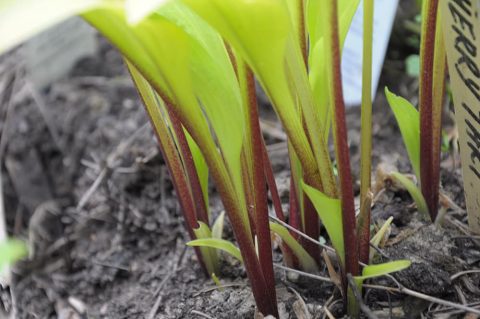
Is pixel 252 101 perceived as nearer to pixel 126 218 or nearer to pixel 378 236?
pixel 378 236

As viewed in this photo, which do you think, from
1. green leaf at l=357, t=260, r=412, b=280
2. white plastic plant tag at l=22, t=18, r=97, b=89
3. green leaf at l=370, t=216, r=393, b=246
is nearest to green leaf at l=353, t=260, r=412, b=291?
green leaf at l=357, t=260, r=412, b=280

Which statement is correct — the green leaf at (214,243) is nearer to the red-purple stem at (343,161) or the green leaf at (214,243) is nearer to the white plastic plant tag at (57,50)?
the red-purple stem at (343,161)

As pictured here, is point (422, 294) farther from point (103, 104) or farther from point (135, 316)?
point (103, 104)

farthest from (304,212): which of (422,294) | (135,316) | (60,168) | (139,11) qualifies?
(60,168)

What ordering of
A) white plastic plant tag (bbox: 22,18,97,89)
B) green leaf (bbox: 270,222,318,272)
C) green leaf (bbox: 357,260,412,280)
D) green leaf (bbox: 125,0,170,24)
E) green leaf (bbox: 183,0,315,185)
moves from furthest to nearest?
1. white plastic plant tag (bbox: 22,18,97,89)
2. green leaf (bbox: 270,222,318,272)
3. green leaf (bbox: 357,260,412,280)
4. green leaf (bbox: 183,0,315,185)
5. green leaf (bbox: 125,0,170,24)

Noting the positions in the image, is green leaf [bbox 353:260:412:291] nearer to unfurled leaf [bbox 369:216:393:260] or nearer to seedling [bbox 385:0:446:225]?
unfurled leaf [bbox 369:216:393:260]
